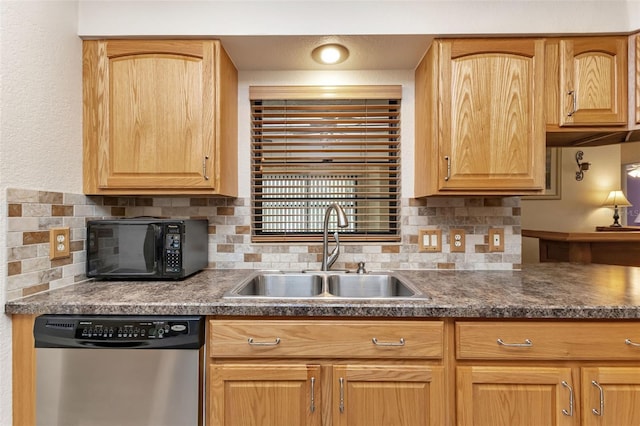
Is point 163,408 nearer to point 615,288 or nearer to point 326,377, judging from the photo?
point 326,377

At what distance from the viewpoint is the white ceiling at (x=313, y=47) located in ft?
5.12

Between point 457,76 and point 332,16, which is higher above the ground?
point 332,16

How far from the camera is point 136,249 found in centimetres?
153

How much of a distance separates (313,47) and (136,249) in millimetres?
1273

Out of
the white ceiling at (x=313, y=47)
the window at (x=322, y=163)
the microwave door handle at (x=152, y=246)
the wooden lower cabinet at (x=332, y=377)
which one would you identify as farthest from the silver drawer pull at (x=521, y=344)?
the microwave door handle at (x=152, y=246)

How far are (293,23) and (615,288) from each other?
1.79m

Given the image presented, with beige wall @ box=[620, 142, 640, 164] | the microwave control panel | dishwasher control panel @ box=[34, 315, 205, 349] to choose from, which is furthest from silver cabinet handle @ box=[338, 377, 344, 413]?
beige wall @ box=[620, 142, 640, 164]

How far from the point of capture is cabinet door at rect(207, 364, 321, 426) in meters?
1.16

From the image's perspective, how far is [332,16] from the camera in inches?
59.8

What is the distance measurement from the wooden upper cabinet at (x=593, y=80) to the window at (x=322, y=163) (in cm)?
78

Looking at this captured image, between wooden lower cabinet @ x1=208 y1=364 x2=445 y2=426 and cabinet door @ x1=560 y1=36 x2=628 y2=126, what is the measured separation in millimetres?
1359

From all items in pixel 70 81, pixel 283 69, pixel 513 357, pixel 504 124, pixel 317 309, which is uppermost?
pixel 283 69

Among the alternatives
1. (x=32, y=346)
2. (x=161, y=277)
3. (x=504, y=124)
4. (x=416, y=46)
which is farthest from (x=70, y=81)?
(x=504, y=124)

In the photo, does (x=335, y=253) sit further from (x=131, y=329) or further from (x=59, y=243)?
(x=59, y=243)
